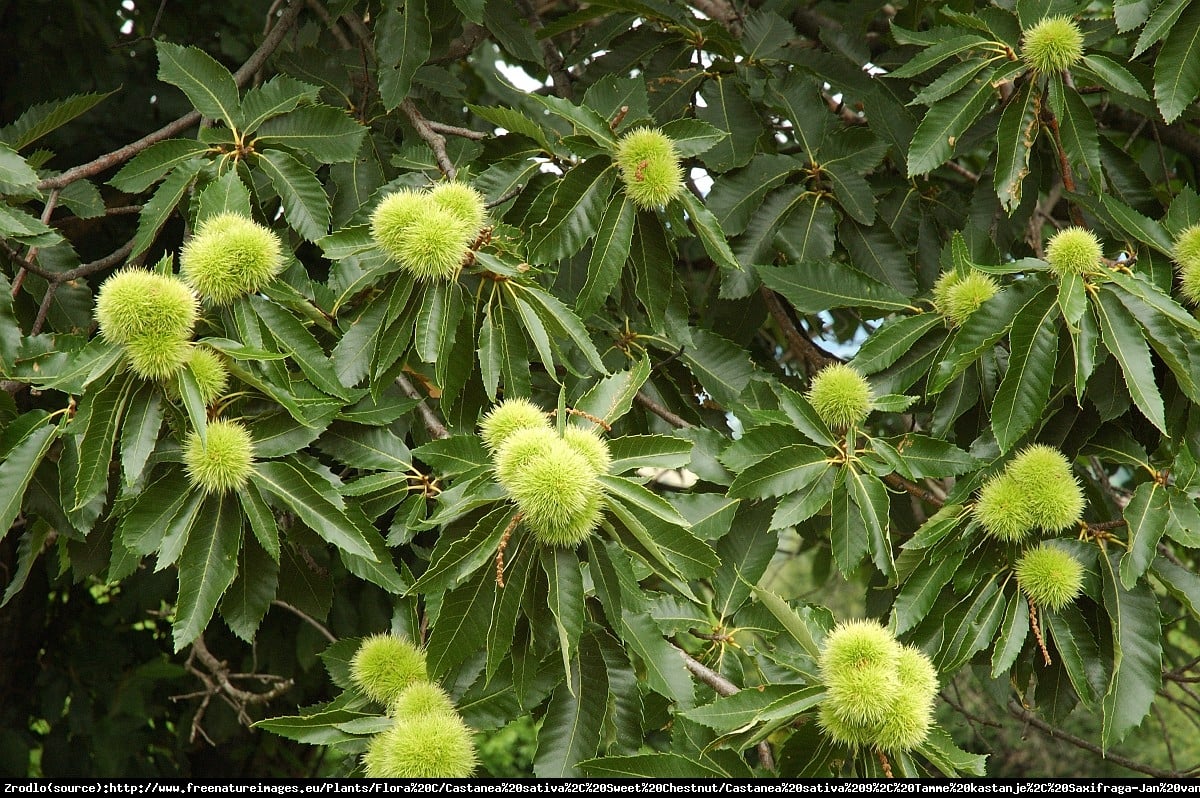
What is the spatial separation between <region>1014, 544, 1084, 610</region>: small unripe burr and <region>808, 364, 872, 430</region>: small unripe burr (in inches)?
15.3

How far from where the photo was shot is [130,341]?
4.92ft

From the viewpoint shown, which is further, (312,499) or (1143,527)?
(1143,527)

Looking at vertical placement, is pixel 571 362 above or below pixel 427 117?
below

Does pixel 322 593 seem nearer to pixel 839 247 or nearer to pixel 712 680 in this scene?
pixel 712 680

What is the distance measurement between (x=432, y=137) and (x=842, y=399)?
3.37ft

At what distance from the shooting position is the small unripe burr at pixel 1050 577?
1830 mm

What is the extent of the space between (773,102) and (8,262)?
178 cm

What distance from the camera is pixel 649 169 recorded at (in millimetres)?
1879

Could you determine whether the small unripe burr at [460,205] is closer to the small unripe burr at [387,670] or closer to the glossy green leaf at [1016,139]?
the small unripe burr at [387,670]

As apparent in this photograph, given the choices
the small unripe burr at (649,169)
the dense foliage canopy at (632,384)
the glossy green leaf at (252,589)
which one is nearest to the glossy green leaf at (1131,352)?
the dense foliage canopy at (632,384)

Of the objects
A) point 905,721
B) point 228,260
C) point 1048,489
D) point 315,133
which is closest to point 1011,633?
point 1048,489

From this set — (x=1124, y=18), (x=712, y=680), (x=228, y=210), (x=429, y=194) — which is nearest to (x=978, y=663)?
(x=712, y=680)

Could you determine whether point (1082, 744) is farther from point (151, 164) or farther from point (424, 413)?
point (151, 164)

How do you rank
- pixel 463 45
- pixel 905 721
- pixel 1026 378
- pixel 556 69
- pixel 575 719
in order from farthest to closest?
pixel 463 45
pixel 556 69
pixel 1026 378
pixel 575 719
pixel 905 721
